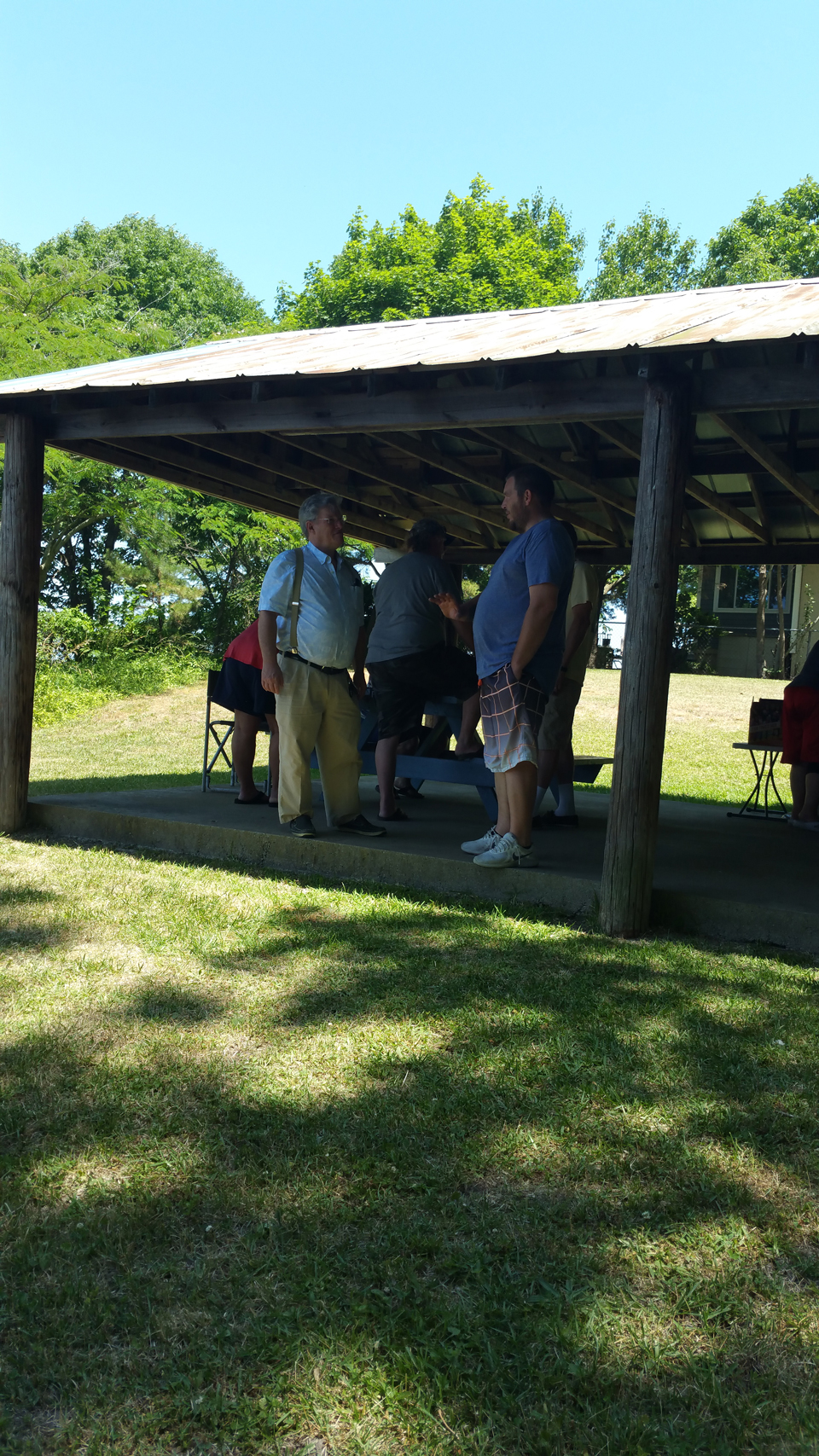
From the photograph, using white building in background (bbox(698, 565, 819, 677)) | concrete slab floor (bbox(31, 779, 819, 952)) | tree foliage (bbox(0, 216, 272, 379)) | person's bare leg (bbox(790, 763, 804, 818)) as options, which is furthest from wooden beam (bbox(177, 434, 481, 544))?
white building in background (bbox(698, 565, 819, 677))

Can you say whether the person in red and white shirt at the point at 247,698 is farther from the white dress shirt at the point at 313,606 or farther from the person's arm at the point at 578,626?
the person's arm at the point at 578,626

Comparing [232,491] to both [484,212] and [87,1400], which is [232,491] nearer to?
[87,1400]

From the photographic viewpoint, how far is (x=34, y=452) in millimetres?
7254

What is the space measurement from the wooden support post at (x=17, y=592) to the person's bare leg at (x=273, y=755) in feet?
5.27

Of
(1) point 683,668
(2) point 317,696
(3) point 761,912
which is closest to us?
(3) point 761,912

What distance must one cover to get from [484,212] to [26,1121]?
35681mm

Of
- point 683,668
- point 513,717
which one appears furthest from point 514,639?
point 683,668

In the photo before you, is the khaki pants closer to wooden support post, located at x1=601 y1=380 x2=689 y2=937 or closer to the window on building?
wooden support post, located at x1=601 y1=380 x2=689 y2=937

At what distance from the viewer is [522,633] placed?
17.9 ft

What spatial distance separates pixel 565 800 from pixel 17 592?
3952 mm

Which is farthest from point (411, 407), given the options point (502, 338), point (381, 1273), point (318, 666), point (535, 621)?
point (381, 1273)

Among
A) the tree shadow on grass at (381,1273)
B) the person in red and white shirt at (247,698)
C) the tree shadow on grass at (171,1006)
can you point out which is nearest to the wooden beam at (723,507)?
the person in red and white shirt at (247,698)

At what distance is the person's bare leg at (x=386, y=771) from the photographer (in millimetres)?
7148

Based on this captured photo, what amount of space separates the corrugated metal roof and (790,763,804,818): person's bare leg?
3357 mm
